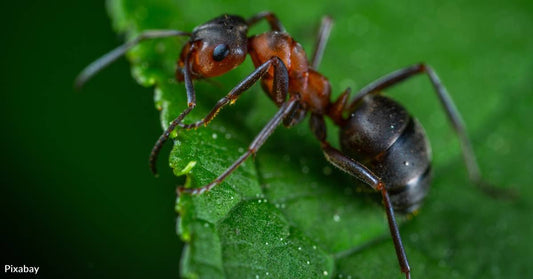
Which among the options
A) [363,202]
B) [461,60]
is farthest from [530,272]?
[461,60]

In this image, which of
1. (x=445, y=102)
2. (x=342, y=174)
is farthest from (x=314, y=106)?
(x=445, y=102)

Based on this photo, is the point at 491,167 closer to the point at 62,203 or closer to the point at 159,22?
the point at 159,22

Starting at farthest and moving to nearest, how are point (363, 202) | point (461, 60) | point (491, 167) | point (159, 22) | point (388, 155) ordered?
point (461, 60), point (491, 167), point (159, 22), point (363, 202), point (388, 155)

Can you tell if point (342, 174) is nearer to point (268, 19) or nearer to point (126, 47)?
point (268, 19)

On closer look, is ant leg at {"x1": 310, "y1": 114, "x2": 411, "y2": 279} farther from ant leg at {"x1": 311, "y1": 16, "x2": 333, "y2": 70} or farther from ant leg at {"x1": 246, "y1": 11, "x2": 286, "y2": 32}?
ant leg at {"x1": 246, "y1": 11, "x2": 286, "y2": 32}

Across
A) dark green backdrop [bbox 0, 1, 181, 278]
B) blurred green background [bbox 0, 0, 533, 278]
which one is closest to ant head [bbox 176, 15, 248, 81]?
blurred green background [bbox 0, 0, 533, 278]

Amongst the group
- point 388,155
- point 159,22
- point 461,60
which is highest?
point 159,22
